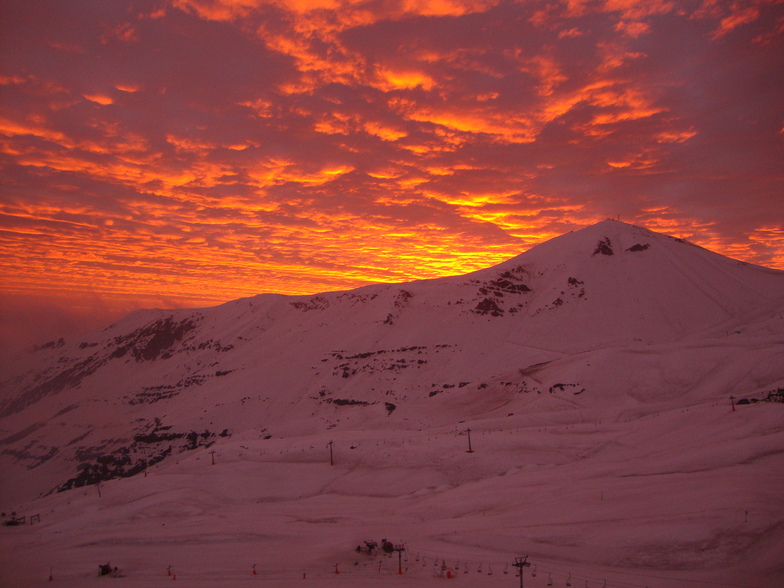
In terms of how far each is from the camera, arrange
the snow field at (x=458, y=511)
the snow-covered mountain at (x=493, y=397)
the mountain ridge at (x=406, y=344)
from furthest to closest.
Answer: the mountain ridge at (x=406, y=344) → the snow-covered mountain at (x=493, y=397) → the snow field at (x=458, y=511)

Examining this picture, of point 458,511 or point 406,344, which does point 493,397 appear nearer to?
point 406,344

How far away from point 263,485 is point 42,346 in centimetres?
19322

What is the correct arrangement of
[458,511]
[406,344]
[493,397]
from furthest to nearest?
[406,344]
[493,397]
[458,511]

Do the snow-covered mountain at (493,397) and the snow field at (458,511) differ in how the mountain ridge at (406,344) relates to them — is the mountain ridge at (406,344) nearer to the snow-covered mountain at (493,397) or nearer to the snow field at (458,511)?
the snow-covered mountain at (493,397)

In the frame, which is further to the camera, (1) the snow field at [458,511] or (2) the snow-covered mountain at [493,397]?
(2) the snow-covered mountain at [493,397]

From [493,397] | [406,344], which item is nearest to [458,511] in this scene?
[493,397]

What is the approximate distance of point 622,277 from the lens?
12500 centimetres

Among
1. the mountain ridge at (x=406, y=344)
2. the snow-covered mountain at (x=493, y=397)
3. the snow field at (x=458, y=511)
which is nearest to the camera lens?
the snow field at (x=458, y=511)

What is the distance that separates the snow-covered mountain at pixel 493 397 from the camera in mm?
31391

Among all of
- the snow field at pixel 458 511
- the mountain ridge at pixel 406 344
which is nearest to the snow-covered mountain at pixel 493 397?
the snow field at pixel 458 511

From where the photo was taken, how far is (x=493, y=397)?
8006 cm

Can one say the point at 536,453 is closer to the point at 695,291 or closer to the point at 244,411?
the point at 244,411

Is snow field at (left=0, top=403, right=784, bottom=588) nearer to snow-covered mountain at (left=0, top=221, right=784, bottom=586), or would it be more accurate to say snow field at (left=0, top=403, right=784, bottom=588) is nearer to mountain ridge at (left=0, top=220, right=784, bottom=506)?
snow-covered mountain at (left=0, top=221, right=784, bottom=586)

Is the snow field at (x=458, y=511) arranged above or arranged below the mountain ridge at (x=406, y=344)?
below
